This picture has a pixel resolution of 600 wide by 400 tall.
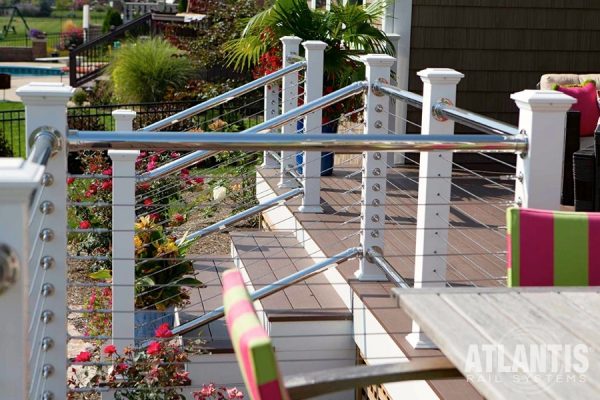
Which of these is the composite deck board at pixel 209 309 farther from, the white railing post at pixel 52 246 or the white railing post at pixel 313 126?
the white railing post at pixel 52 246

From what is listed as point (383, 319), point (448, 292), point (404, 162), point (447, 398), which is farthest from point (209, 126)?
point (448, 292)

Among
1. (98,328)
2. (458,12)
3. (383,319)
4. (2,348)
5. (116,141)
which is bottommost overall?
(98,328)

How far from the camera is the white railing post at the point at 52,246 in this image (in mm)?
3289

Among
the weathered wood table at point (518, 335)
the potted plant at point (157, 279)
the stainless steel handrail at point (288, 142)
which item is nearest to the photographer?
the weathered wood table at point (518, 335)

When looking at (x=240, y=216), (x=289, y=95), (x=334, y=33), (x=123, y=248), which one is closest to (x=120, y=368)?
(x=123, y=248)

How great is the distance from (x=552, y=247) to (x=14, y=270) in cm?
152

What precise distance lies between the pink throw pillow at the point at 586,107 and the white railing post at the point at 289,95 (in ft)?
6.83

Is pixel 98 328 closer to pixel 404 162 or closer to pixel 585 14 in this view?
pixel 404 162

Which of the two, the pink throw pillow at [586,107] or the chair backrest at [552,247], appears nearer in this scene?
the chair backrest at [552,247]

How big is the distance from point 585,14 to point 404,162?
214 centimetres

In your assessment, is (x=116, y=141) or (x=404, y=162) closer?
(x=116, y=141)

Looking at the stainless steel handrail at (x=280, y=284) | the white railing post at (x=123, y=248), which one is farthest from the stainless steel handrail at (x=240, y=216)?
the white railing post at (x=123, y=248)

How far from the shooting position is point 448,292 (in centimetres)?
252

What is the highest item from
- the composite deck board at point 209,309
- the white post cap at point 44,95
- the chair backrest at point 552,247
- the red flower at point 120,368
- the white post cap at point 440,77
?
the white post cap at point 440,77
